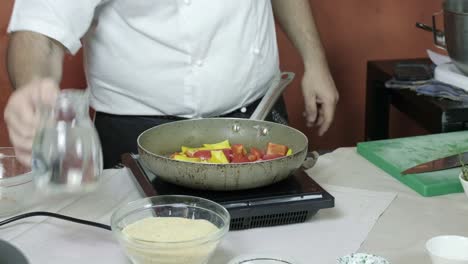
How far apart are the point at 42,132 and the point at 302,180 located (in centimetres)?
48

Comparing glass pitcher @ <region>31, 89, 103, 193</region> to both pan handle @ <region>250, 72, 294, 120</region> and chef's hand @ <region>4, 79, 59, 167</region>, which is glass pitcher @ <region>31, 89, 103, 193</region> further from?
pan handle @ <region>250, 72, 294, 120</region>

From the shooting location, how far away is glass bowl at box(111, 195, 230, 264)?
981 millimetres

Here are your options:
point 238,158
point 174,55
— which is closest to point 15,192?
point 238,158

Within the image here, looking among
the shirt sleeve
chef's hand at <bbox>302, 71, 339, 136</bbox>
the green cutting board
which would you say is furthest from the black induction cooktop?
chef's hand at <bbox>302, 71, 339, 136</bbox>

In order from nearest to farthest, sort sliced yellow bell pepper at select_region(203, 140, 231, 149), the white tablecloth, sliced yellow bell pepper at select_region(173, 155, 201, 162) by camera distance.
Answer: the white tablecloth, sliced yellow bell pepper at select_region(173, 155, 201, 162), sliced yellow bell pepper at select_region(203, 140, 231, 149)

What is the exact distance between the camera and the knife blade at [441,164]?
1396 millimetres

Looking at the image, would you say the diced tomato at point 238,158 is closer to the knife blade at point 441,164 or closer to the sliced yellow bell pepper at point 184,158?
the sliced yellow bell pepper at point 184,158

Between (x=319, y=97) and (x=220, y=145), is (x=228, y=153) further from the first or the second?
(x=319, y=97)

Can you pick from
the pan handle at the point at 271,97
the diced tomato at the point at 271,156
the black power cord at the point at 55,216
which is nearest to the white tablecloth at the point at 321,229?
the black power cord at the point at 55,216

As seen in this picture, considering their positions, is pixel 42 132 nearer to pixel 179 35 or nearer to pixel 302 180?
pixel 302 180

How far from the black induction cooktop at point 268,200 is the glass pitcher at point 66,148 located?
0.84 feet

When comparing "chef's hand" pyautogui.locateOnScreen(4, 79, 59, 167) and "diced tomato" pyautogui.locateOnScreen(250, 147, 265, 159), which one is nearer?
"chef's hand" pyautogui.locateOnScreen(4, 79, 59, 167)

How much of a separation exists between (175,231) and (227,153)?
27cm

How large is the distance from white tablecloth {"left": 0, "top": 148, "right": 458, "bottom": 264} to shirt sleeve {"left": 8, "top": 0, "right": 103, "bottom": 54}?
0.94ft
